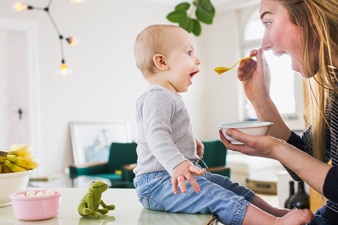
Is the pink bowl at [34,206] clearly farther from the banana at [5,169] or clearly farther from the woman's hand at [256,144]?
the woman's hand at [256,144]

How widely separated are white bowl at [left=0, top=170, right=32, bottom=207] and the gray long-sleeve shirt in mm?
337

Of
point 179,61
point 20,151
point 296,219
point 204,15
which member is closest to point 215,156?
point 204,15

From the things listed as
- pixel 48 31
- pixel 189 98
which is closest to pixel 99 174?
pixel 48 31

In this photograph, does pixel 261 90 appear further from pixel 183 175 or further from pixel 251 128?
pixel 183 175

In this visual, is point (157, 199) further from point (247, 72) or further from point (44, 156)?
point (44, 156)

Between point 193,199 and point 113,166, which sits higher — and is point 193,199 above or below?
above

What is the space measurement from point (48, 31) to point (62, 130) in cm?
129

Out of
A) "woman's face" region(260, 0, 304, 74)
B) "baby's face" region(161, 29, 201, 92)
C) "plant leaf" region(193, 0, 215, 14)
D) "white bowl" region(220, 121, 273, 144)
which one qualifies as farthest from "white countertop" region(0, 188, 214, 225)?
"plant leaf" region(193, 0, 215, 14)

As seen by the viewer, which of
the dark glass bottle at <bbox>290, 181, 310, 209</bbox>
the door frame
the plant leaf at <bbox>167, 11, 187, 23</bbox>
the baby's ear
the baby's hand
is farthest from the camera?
the door frame

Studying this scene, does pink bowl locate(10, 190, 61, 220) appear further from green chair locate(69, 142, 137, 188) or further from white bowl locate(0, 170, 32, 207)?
green chair locate(69, 142, 137, 188)

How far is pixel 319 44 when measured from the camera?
3.64 feet

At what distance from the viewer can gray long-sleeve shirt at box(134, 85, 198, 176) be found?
1046 mm

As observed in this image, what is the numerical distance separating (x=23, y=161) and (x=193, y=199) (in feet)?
1.70

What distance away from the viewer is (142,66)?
130 cm
